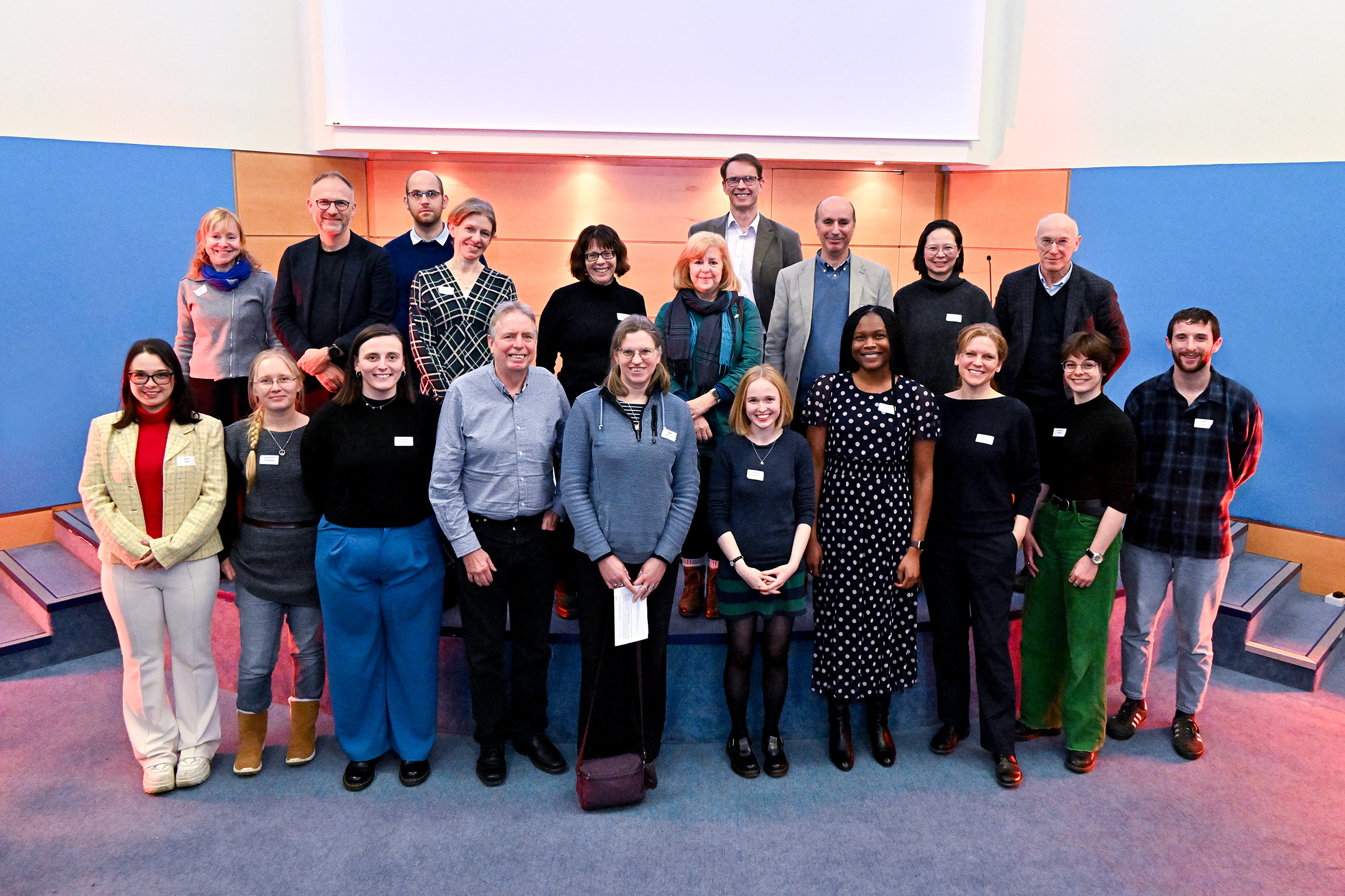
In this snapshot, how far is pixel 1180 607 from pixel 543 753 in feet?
8.71

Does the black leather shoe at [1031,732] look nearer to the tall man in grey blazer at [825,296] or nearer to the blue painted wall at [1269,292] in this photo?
the tall man in grey blazer at [825,296]

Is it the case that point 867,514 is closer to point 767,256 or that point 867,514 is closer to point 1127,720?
point 767,256

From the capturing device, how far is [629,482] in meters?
2.91

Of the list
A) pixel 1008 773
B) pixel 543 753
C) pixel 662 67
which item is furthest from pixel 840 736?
pixel 662 67

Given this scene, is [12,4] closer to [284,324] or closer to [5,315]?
[5,315]

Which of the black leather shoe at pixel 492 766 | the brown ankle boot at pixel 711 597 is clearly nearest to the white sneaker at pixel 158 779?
the black leather shoe at pixel 492 766

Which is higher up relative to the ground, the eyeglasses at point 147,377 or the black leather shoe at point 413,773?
the eyeglasses at point 147,377

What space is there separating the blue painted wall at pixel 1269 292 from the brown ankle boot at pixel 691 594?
379cm

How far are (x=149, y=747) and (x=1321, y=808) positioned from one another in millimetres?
4345

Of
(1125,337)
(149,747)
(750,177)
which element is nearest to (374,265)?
(750,177)

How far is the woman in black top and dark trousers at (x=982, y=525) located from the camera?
3107mm

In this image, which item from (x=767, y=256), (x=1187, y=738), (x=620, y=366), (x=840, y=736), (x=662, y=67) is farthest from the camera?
(x=662, y=67)

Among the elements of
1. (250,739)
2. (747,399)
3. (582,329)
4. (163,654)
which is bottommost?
(250,739)

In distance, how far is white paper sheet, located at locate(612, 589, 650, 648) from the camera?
2.97 metres
